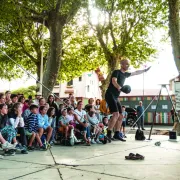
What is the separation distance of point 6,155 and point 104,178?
2.47 meters

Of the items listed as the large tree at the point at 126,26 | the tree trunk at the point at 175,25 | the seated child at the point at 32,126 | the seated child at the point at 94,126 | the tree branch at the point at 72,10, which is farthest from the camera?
the large tree at the point at 126,26

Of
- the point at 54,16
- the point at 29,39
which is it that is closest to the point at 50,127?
the point at 54,16

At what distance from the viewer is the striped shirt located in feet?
19.7

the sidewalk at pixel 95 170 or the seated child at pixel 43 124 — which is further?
the seated child at pixel 43 124

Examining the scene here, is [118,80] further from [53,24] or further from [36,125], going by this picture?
[53,24]

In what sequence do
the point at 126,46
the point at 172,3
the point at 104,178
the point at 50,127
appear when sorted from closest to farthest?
the point at 104,178, the point at 50,127, the point at 172,3, the point at 126,46

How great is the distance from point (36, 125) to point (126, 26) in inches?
550

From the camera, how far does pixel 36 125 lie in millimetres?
6078

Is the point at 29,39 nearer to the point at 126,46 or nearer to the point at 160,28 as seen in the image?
the point at 126,46

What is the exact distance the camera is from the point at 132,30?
18.7 metres

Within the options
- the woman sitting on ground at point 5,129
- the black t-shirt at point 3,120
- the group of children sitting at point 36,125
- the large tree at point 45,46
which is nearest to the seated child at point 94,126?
the group of children sitting at point 36,125

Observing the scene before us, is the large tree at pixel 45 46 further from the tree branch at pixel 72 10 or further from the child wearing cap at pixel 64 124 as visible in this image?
the child wearing cap at pixel 64 124

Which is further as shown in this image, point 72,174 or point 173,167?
point 173,167

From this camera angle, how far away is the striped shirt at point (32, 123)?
236 inches
